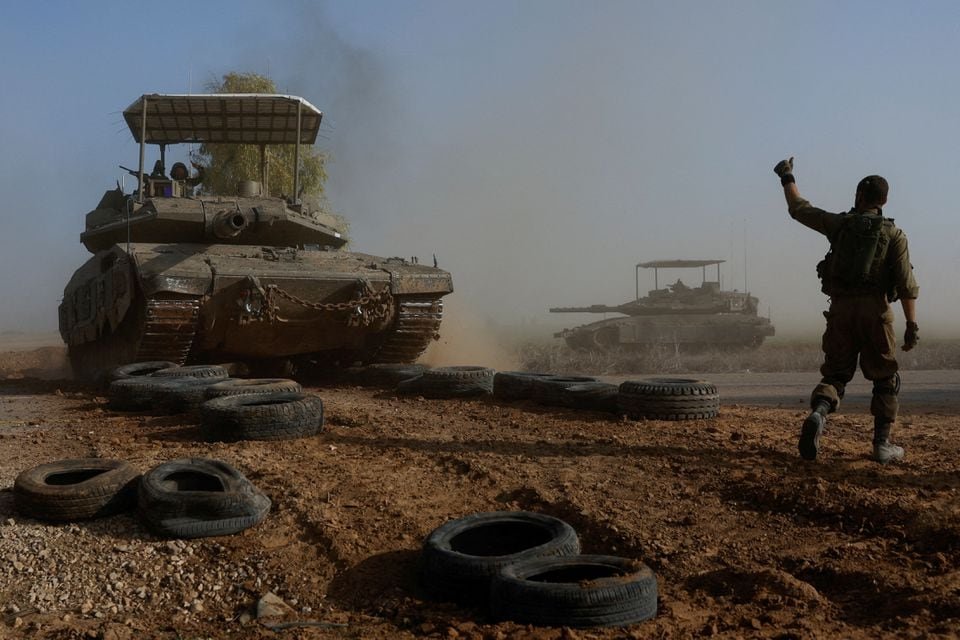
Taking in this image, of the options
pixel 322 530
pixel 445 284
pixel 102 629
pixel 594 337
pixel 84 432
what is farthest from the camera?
pixel 594 337

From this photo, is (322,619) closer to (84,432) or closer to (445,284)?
(84,432)

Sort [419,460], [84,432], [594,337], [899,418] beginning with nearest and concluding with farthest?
[419,460], [84,432], [899,418], [594,337]

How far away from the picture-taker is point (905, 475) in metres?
4.97

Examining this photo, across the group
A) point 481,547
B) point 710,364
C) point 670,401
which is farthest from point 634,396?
point 710,364

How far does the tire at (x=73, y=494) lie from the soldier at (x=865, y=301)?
12.6 ft

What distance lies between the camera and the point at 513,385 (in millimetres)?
8867

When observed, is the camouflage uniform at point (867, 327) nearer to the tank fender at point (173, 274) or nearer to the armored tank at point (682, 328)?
the tank fender at point (173, 274)

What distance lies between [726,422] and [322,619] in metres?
4.76

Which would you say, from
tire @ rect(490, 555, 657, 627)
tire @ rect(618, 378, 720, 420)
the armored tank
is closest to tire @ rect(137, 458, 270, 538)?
tire @ rect(490, 555, 657, 627)

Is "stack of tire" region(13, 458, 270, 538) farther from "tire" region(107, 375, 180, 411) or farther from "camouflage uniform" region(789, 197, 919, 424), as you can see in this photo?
"camouflage uniform" region(789, 197, 919, 424)

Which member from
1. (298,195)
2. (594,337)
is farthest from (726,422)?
(594,337)

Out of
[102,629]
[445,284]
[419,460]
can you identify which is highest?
[445,284]

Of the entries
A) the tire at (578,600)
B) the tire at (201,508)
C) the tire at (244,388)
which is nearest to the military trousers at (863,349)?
the tire at (578,600)

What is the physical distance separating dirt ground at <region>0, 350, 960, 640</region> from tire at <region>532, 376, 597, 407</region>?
1.59 metres
